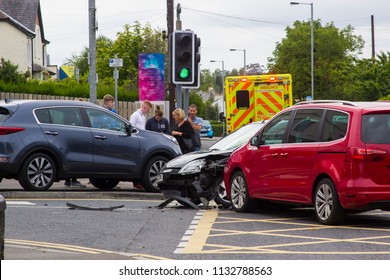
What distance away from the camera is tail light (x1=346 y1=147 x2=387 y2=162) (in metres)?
14.2

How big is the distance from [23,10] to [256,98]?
52416 mm

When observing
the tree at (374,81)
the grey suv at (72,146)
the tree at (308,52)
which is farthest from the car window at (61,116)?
the tree at (308,52)

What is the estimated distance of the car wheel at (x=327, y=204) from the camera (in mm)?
14508

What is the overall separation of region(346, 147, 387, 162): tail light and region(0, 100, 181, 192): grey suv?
24.6 ft

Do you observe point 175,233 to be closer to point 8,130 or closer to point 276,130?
point 276,130

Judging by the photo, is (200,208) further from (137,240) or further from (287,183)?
(137,240)

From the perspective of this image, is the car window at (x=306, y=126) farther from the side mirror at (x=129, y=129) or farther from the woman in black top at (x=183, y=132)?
Result: the woman in black top at (x=183, y=132)

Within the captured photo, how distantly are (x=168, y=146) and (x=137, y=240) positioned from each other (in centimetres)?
912

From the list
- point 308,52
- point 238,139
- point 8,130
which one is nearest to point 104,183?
point 8,130

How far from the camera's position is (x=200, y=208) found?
18250 millimetres

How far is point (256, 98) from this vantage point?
3450 centimetres

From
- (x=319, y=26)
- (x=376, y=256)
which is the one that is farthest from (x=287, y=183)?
(x=319, y=26)

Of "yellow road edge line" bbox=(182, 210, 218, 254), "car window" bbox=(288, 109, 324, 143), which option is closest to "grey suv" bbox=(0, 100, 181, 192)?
"yellow road edge line" bbox=(182, 210, 218, 254)
